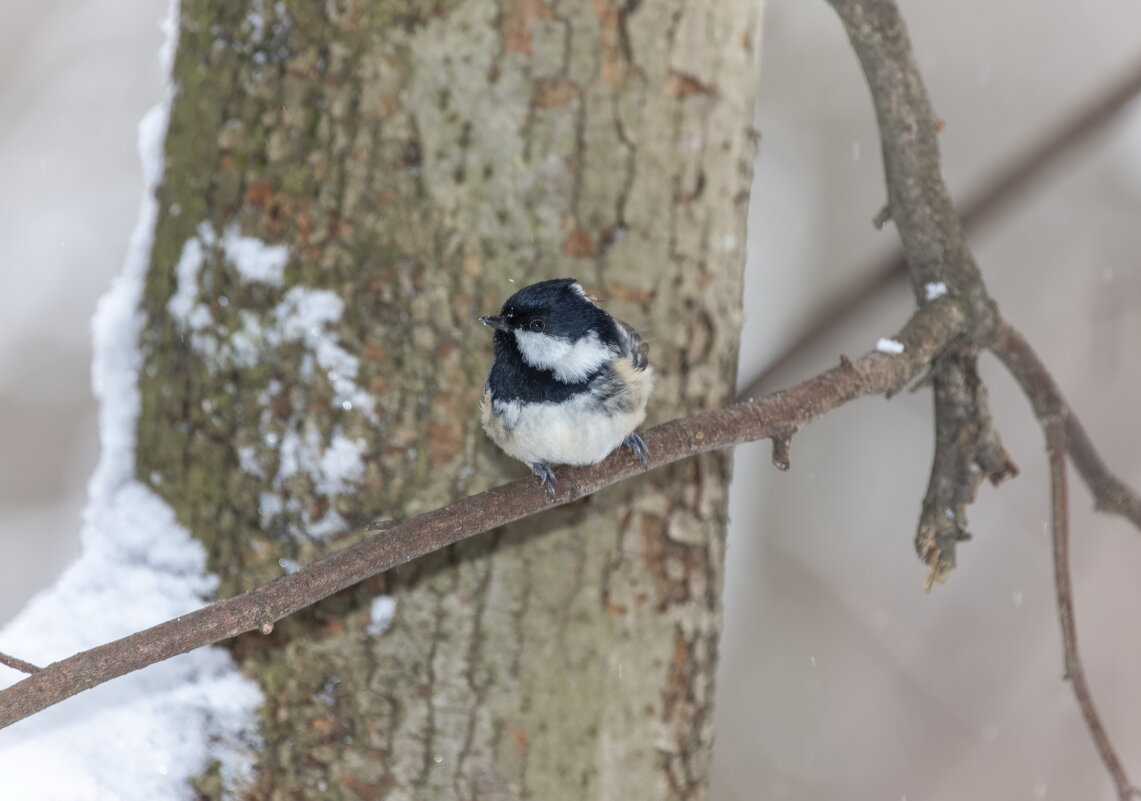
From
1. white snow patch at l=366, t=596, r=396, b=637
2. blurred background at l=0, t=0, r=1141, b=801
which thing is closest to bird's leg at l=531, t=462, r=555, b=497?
white snow patch at l=366, t=596, r=396, b=637

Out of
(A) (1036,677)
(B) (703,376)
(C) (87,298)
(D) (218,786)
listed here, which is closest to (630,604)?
(B) (703,376)

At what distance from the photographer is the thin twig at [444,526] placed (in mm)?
1249

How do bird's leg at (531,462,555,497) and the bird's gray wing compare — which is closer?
bird's leg at (531,462,555,497)

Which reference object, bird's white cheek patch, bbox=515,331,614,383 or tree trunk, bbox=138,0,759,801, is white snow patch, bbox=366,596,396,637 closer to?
tree trunk, bbox=138,0,759,801

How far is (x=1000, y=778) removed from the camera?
17.7 ft

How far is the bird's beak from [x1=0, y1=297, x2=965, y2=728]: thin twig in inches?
10.8

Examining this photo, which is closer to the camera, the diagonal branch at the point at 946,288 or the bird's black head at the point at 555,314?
the bird's black head at the point at 555,314

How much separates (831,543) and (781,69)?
3.24 m

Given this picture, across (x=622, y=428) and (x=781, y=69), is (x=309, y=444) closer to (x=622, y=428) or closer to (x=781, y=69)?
(x=622, y=428)

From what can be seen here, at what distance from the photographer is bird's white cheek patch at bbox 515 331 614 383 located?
1.66 meters

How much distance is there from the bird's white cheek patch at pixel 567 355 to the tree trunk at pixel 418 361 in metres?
0.13

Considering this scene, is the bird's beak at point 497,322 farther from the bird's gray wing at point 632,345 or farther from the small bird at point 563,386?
the bird's gray wing at point 632,345

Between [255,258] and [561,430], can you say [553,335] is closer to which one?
[561,430]

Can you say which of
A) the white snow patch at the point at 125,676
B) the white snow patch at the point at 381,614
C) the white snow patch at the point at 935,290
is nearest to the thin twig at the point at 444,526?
the white snow patch at the point at 935,290
